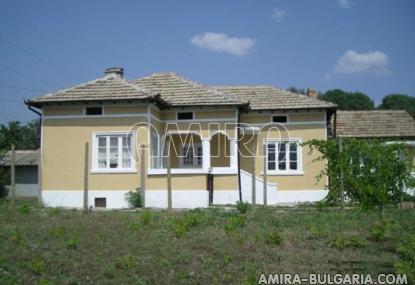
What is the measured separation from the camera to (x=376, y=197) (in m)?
11.1

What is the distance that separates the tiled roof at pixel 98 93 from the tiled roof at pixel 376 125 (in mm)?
11291

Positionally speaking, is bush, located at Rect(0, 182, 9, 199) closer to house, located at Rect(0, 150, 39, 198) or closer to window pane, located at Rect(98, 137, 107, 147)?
house, located at Rect(0, 150, 39, 198)

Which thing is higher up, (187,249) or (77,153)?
(77,153)

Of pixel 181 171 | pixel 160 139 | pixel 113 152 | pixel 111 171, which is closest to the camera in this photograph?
pixel 181 171

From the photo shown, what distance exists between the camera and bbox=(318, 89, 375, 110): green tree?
6681 centimetres

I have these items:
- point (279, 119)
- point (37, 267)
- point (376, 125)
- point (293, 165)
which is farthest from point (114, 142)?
point (376, 125)

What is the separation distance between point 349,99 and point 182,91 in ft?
168

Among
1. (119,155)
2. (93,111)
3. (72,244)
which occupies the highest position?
(93,111)

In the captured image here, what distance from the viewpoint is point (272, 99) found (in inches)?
896

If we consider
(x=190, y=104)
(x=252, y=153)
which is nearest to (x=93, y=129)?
(x=190, y=104)

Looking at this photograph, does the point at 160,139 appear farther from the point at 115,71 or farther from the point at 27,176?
the point at 27,176

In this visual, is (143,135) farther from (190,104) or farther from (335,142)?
(335,142)

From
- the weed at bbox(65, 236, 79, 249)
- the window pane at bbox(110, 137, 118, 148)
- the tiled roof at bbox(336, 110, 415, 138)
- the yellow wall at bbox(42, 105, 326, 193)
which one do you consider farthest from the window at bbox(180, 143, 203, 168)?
the weed at bbox(65, 236, 79, 249)

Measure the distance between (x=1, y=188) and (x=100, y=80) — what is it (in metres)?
12.4
